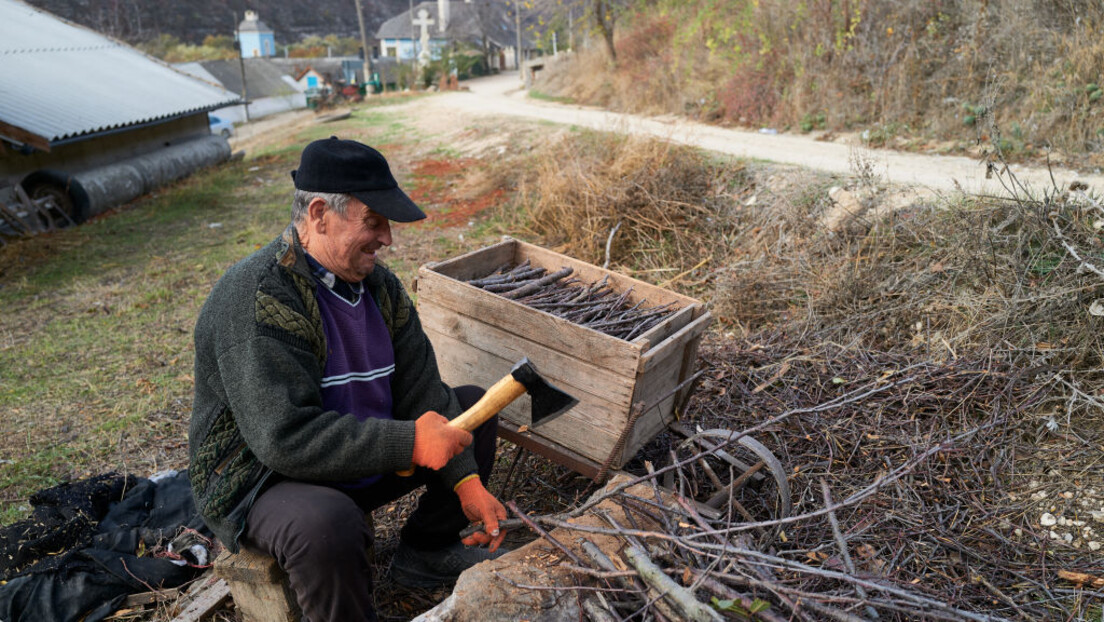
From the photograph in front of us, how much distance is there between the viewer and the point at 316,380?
2.20 metres

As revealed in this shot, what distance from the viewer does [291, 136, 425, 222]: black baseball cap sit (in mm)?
2178

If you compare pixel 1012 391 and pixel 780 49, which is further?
pixel 780 49

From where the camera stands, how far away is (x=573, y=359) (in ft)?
9.20

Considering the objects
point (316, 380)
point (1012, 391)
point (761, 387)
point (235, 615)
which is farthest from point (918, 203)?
point (235, 615)

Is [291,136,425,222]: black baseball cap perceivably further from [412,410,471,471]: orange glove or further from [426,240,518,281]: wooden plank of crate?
[426,240,518,281]: wooden plank of crate

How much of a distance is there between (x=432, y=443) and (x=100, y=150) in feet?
40.4

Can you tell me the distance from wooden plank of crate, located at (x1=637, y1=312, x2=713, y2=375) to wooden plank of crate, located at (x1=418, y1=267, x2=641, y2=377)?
0.18ft

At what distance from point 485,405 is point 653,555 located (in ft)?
2.49

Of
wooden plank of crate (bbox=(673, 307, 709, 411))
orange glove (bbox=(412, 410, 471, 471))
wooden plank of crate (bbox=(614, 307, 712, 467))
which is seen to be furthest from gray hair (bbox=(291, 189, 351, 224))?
wooden plank of crate (bbox=(673, 307, 709, 411))

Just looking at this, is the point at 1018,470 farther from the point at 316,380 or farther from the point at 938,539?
the point at 316,380

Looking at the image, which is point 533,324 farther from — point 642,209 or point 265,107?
point 265,107

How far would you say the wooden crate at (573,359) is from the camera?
8.84 ft

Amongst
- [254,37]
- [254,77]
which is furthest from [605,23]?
[254,37]

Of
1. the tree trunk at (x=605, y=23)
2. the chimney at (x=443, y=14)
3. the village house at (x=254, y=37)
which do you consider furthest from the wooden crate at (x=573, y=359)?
the village house at (x=254, y=37)
